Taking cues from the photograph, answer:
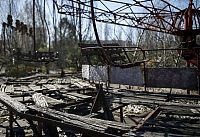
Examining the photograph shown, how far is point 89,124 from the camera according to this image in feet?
12.1

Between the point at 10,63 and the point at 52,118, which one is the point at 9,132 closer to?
the point at 52,118

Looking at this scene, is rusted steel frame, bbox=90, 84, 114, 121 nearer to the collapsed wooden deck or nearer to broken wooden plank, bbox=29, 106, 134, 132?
the collapsed wooden deck

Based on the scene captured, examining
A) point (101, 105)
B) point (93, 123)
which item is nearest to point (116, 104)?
point (101, 105)

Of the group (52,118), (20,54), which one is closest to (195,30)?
(52,118)

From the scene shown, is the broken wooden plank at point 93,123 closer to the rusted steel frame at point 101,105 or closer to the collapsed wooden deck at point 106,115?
the collapsed wooden deck at point 106,115

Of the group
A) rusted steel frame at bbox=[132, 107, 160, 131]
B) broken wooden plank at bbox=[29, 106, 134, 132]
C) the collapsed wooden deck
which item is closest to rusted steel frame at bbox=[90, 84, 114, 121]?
the collapsed wooden deck

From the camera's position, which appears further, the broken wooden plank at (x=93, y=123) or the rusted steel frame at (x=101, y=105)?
the rusted steel frame at (x=101, y=105)

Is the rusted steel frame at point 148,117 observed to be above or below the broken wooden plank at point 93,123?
below

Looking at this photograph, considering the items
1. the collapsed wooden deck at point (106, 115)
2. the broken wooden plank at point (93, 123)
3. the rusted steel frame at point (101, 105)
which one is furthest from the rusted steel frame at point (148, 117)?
the rusted steel frame at point (101, 105)

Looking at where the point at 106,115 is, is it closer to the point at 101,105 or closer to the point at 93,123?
the point at 101,105

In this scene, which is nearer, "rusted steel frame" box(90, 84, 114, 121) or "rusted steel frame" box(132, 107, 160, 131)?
"rusted steel frame" box(132, 107, 160, 131)

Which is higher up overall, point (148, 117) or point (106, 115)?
point (148, 117)

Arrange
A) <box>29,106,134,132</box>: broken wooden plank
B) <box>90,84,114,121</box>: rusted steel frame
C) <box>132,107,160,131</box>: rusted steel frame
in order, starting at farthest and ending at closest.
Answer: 1. <box>90,84,114,121</box>: rusted steel frame
2. <box>132,107,160,131</box>: rusted steel frame
3. <box>29,106,134,132</box>: broken wooden plank

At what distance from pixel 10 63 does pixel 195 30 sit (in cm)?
1999
